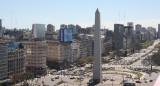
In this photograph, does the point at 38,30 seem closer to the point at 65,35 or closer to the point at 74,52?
the point at 65,35

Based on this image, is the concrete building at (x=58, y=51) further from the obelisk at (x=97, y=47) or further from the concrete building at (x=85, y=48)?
the obelisk at (x=97, y=47)

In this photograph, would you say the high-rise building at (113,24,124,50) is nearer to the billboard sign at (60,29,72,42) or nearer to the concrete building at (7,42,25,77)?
the billboard sign at (60,29,72,42)

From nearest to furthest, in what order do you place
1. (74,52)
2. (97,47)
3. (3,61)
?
(97,47) < (3,61) < (74,52)

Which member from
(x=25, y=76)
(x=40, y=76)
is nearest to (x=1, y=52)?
(x=25, y=76)

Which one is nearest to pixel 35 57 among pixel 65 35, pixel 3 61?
pixel 3 61

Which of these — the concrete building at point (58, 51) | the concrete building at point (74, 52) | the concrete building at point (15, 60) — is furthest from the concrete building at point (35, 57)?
the concrete building at point (74, 52)

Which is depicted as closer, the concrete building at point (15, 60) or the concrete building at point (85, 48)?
the concrete building at point (15, 60)

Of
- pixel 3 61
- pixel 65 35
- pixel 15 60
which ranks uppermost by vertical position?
pixel 65 35
